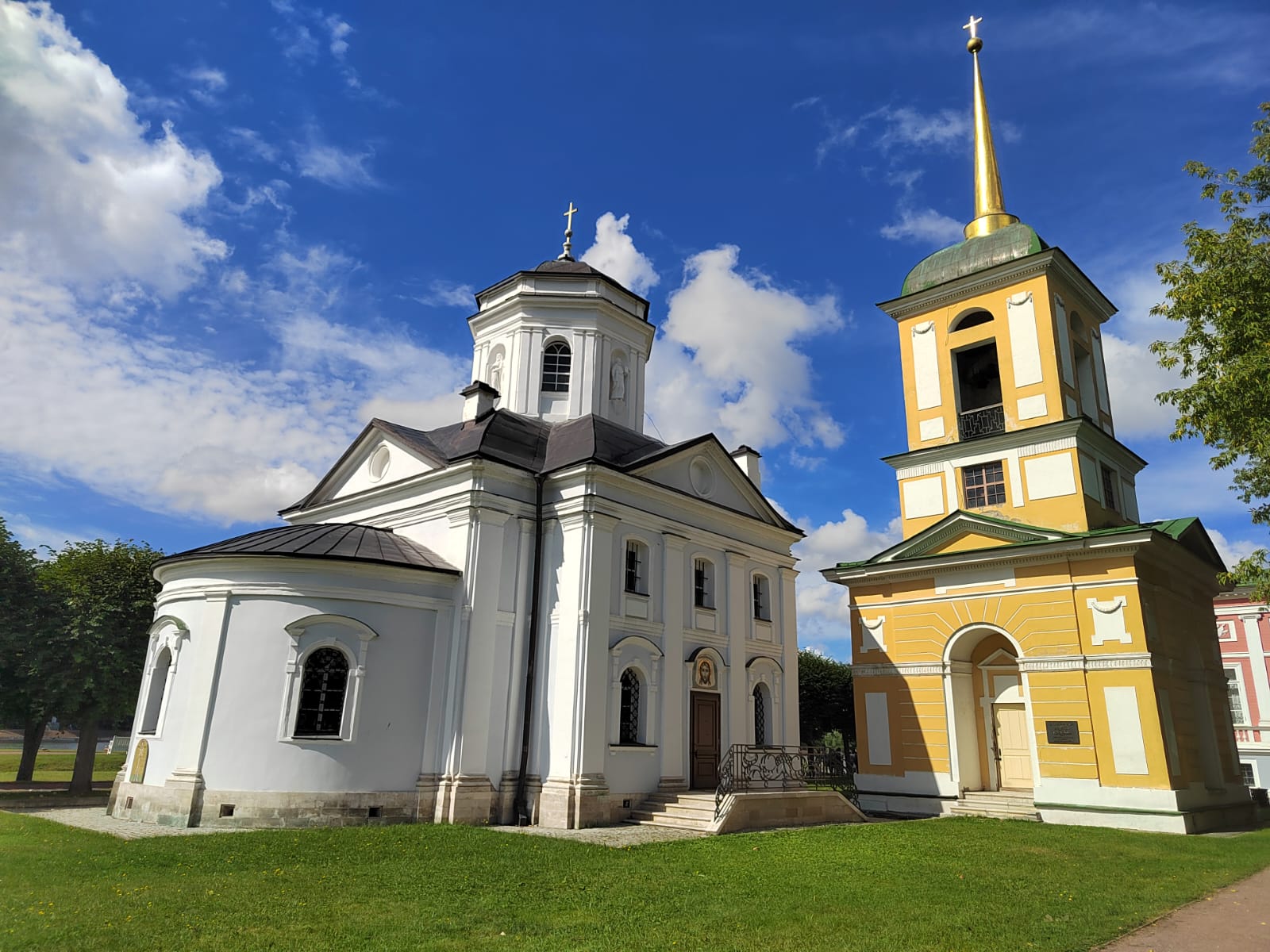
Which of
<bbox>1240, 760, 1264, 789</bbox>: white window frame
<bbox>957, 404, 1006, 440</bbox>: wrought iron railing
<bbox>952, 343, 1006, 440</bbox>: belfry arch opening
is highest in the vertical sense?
<bbox>952, 343, 1006, 440</bbox>: belfry arch opening

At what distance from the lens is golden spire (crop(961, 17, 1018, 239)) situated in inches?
906

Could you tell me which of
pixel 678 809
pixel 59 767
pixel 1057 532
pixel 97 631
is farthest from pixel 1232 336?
pixel 59 767

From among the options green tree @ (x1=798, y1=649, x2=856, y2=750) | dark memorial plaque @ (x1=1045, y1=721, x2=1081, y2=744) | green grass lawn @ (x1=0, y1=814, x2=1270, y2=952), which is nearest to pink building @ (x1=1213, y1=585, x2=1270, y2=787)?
green tree @ (x1=798, y1=649, x2=856, y2=750)

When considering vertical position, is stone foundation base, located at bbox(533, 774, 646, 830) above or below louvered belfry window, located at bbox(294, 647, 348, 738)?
below

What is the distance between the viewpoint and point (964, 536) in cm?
1978

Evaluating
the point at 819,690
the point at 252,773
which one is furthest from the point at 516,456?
the point at 819,690

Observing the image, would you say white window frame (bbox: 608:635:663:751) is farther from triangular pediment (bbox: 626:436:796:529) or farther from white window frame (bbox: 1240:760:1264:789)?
white window frame (bbox: 1240:760:1264:789)

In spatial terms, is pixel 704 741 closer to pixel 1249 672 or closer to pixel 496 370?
pixel 496 370

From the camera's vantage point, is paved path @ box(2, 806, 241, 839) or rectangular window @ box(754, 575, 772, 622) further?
A: rectangular window @ box(754, 575, 772, 622)

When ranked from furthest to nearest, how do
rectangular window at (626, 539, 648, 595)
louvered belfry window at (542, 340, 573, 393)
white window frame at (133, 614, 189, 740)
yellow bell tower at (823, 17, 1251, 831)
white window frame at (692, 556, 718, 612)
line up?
louvered belfry window at (542, 340, 573, 393), white window frame at (692, 556, 718, 612), rectangular window at (626, 539, 648, 595), yellow bell tower at (823, 17, 1251, 831), white window frame at (133, 614, 189, 740)

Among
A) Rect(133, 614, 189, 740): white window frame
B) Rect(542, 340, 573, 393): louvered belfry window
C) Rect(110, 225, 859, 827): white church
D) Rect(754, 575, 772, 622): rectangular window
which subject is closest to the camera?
Rect(110, 225, 859, 827): white church

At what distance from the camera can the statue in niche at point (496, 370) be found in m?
23.6

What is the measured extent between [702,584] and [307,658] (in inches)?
367

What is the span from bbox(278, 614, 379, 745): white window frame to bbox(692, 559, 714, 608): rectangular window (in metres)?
7.81
